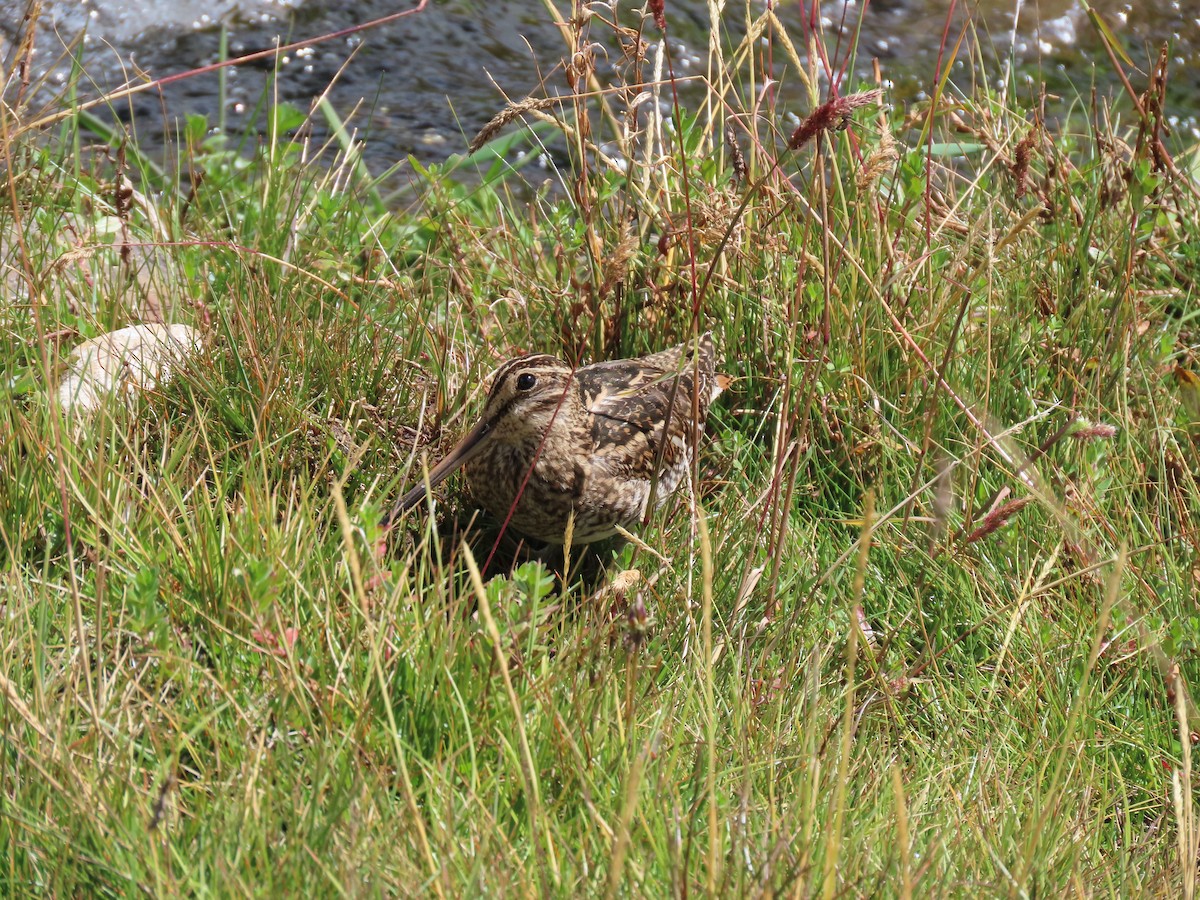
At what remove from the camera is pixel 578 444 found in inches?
143

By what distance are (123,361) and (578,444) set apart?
1.22m

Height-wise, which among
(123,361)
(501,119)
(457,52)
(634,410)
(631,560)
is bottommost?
(631,560)

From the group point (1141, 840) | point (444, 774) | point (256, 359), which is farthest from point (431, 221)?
point (1141, 840)

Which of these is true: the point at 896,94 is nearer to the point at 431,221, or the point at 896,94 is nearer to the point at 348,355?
the point at 431,221

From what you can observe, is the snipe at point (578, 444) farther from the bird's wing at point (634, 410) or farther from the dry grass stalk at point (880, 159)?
the dry grass stalk at point (880, 159)

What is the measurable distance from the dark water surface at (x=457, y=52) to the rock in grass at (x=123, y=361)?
2.36 meters

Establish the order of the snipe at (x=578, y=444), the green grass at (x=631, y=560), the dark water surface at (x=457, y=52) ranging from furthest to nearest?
the dark water surface at (x=457, y=52) < the snipe at (x=578, y=444) < the green grass at (x=631, y=560)

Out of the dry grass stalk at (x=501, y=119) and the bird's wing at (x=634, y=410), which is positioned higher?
the dry grass stalk at (x=501, y=119)

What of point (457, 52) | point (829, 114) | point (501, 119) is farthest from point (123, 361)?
point (457, 52)

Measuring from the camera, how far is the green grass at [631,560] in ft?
6.86

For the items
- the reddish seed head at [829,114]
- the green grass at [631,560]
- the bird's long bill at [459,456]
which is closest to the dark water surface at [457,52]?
the green grass at [631,560]

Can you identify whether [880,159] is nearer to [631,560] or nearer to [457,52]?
[631,560]

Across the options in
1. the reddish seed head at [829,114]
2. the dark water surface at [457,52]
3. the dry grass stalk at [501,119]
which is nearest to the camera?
the reddish seed head at [829,114]

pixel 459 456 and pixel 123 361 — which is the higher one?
pixel 123 361
